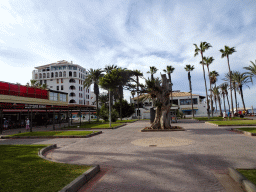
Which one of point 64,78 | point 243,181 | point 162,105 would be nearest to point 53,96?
point 162,105

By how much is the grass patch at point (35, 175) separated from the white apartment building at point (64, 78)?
7598 centimetres

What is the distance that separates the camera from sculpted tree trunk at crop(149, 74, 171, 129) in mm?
18386

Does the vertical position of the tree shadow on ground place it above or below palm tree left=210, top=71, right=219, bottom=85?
below

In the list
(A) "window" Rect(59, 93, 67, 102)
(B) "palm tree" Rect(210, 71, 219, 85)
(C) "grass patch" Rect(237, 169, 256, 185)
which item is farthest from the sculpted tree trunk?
(B) "palm tree" Rect(210, 71, 219, 85)

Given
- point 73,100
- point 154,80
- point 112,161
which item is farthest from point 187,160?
point 73,100

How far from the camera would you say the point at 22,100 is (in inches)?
1203

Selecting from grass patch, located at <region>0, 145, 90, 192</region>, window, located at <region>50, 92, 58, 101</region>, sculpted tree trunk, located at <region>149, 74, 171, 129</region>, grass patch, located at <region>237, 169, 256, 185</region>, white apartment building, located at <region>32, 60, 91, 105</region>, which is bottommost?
grass patch, located at <region>237, 169, 256, 185</region>

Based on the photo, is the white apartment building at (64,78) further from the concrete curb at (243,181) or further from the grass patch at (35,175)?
the concrete curb at (243,181)

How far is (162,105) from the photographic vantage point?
18.6m

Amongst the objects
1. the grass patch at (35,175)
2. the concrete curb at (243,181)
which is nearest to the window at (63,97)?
the grass patch at (35,175)

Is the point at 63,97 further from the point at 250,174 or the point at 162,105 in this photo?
the point at 250,174

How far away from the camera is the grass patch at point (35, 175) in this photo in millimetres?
4121

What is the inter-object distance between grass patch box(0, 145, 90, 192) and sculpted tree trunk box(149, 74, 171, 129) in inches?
533

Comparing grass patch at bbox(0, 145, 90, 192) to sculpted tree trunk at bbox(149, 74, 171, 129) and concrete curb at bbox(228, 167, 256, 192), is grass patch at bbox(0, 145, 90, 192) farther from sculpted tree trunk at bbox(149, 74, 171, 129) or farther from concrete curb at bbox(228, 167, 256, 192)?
sculpted tree trunk at bbox(149, 74, 171, 129)
